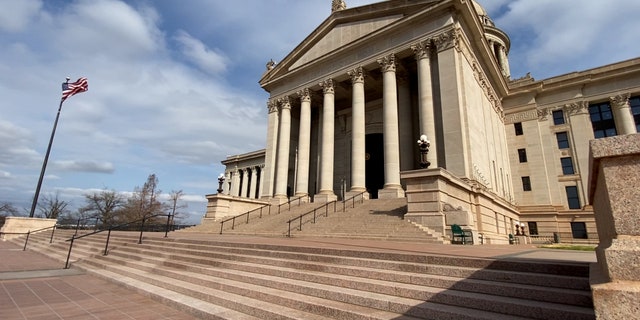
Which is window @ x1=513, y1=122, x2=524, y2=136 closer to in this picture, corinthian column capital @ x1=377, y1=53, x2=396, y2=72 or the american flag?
corinthian column capital @ x1=377, y1=53, x2=396, y2=72

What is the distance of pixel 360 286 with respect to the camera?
19.2 feet

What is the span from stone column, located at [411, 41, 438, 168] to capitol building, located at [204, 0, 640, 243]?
8 centimetres

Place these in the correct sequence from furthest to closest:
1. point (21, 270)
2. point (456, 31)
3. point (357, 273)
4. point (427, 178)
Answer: point (456, 31) → point (427, 178) → point (21, 270) → point (357, 273)

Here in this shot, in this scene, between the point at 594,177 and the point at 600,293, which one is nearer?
the point at 600,293

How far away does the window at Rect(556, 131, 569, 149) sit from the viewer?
31609 mm

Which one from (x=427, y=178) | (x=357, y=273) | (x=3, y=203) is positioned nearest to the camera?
(x=357, y=273)

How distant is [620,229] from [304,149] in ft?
89.0

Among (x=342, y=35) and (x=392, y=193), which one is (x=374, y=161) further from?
(x=342, y=35)

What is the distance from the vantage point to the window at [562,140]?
104 feet

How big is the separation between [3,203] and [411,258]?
239 ft

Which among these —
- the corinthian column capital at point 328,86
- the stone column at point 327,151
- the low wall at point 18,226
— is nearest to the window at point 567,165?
the stone column at point 327,151

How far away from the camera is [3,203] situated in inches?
2067

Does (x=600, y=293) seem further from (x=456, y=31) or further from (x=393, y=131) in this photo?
(x=456, y=31)

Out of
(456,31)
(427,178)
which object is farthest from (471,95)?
(427,178)
